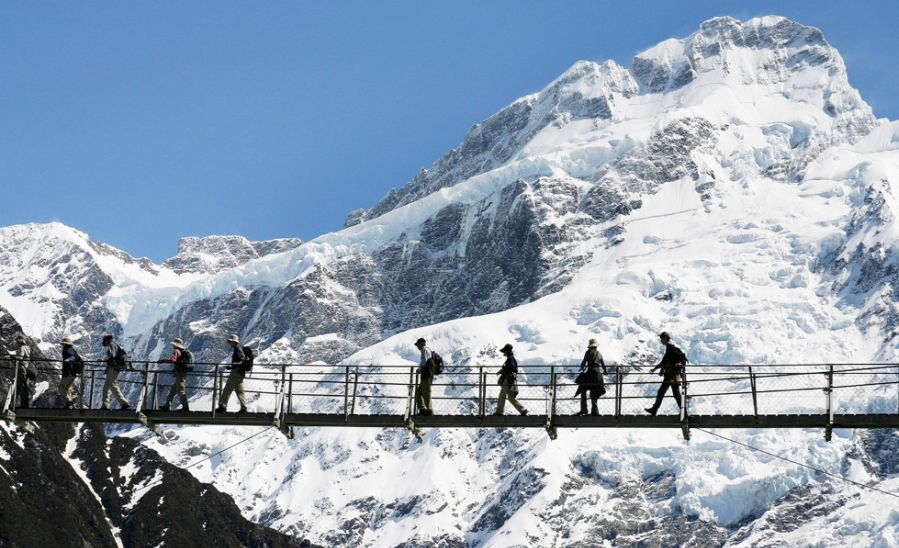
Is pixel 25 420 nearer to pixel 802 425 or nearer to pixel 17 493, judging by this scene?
pixel 802 425

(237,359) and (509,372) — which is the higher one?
(237,359)

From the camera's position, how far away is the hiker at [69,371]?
48719 millimetres

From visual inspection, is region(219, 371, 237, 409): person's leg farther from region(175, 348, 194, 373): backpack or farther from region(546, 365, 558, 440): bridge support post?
region(546, 365, 558, 440): bridge support post

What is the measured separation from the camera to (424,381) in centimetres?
4800

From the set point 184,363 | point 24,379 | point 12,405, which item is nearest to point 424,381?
point 184,363

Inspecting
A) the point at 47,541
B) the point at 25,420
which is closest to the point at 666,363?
the point at 25,420

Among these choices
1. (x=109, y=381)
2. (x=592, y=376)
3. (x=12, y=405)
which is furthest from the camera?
(x=109, y=381)

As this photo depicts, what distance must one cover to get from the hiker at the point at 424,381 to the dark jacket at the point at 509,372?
204 centimetres

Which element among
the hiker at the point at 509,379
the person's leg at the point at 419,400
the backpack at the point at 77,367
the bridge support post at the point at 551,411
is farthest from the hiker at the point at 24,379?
the bridge support post at the point at 551,411

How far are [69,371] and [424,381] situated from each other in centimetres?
1071

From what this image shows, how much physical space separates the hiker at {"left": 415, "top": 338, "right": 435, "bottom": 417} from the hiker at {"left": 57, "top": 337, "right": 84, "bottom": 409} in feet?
33.0

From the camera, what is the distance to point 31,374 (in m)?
49.7

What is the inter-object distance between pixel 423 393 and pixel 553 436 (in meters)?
4.07

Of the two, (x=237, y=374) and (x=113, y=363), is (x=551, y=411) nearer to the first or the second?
(x=237, y=374)
